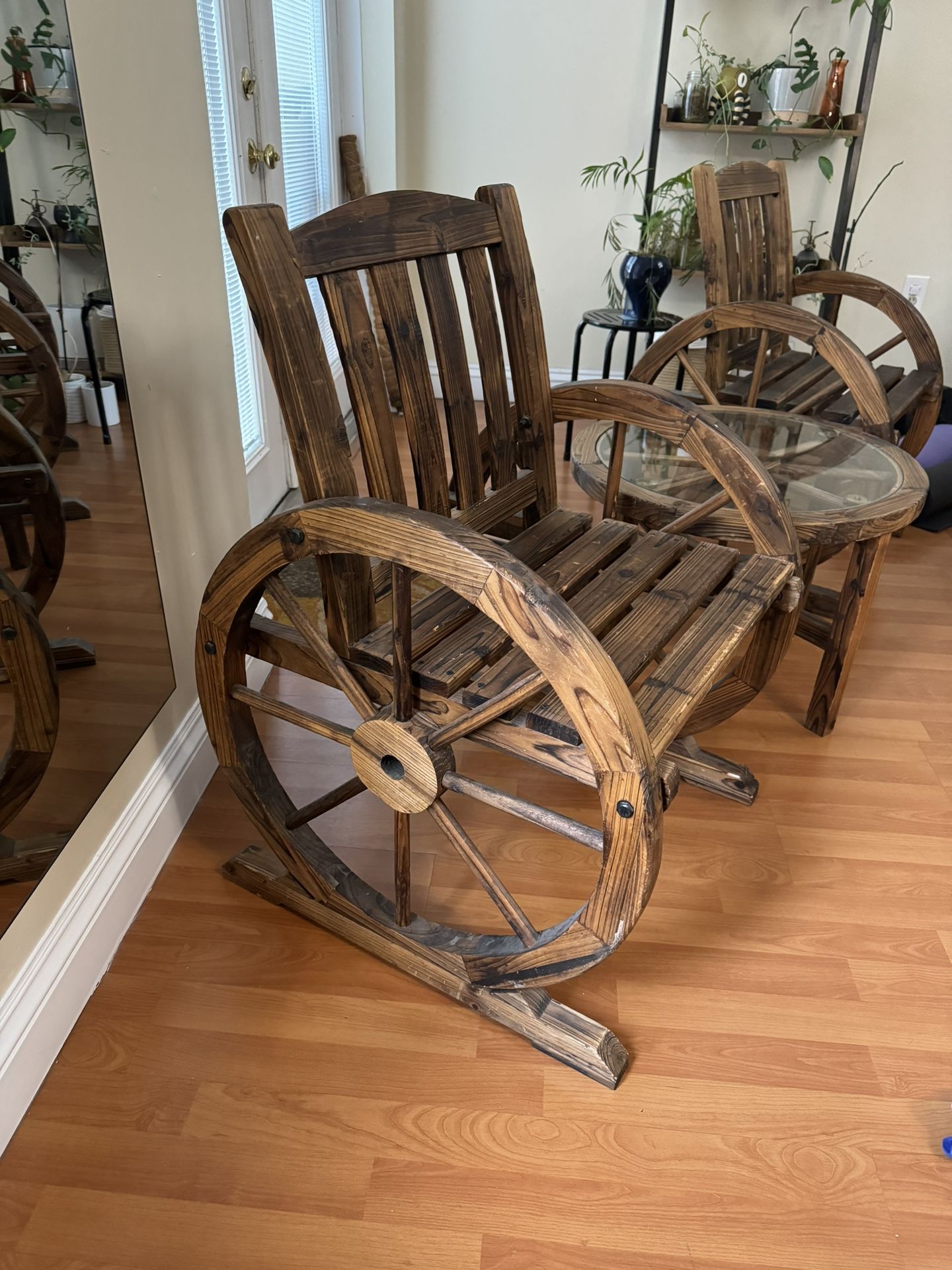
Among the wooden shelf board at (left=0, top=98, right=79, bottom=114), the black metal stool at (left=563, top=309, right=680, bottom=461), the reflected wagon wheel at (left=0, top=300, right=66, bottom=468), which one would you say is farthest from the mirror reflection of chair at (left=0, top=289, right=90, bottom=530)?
the black metal stool at (left=563, top=309, right=680, bottom=461)

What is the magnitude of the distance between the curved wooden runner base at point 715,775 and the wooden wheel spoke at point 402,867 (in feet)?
1.93

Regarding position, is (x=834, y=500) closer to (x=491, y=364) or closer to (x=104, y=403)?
(x=491, y=364)

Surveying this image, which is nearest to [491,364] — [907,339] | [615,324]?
[907,339]

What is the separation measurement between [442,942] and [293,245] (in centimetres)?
87

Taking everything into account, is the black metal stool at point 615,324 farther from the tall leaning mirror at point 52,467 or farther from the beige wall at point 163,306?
the tall leaning mirror at point 52,467

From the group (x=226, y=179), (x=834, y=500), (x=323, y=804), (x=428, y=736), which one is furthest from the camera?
(x=226, y=179)

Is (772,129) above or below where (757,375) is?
above

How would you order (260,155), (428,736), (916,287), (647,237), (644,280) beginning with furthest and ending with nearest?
(916,287)
(647,237)
(644,280)
(260,155)
(428,736)

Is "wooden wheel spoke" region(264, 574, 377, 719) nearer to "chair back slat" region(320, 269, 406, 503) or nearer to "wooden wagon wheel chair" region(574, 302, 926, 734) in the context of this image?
"chair back slat" region(320, 269, 406, 503)

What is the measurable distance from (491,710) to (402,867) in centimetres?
33

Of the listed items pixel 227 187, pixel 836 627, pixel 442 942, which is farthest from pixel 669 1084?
pixel 227 187

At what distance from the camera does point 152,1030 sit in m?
1.17

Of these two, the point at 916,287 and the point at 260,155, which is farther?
the point at 916,287

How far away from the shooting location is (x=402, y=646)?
3.27ft
